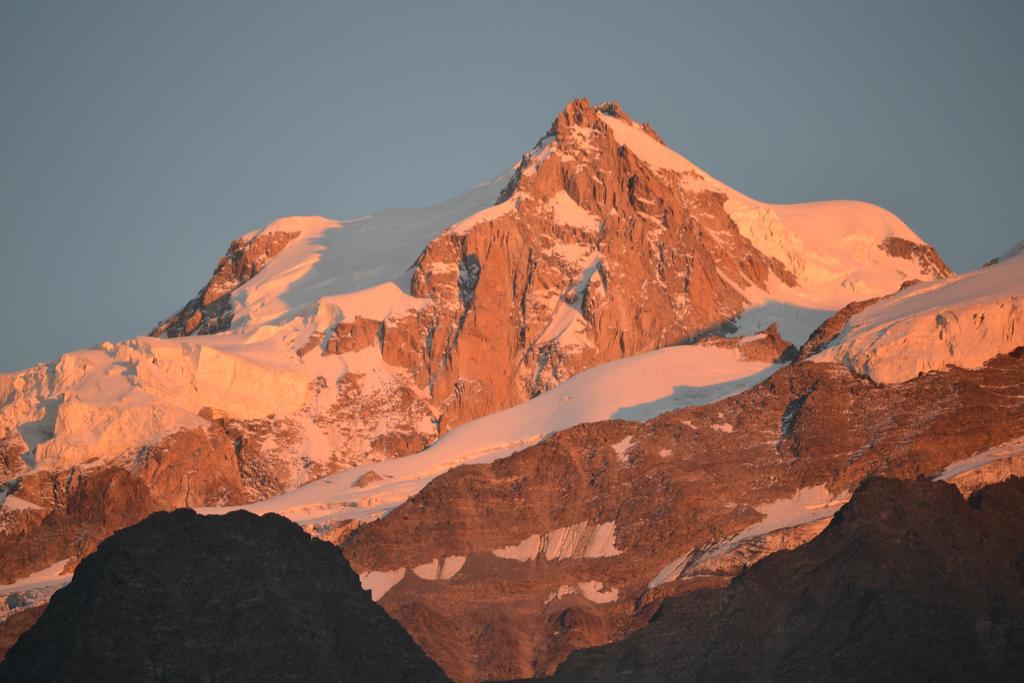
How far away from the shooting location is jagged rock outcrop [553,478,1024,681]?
118250mm

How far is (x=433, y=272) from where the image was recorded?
7869 inches

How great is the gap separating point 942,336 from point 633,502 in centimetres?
2203

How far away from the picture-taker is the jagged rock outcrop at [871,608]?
118m

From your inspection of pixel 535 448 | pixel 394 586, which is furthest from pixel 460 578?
Result: pixel 535 448

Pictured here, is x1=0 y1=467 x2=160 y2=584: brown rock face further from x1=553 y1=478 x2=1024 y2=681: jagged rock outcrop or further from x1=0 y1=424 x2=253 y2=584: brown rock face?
x1=553 y1=478 x2=1024 y2=681: jagged rock outcrop

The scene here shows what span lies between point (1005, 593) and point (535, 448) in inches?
1737

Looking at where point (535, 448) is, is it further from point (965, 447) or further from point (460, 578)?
point (965, 447)

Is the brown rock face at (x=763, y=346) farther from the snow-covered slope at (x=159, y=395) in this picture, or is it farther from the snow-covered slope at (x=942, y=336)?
the snow-covered slope at (x=159, y=395)

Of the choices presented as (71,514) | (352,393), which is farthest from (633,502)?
(352,393)

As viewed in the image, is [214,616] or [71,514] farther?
[71,514]

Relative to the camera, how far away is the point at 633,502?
151 metres

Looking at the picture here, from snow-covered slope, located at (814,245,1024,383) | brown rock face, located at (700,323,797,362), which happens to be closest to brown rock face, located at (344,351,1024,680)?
snow-covered slope, located at (814,245,1024,383)

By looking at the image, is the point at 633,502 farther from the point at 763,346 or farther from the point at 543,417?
the point at 763,346

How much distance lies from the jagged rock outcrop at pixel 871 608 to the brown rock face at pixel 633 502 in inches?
191
